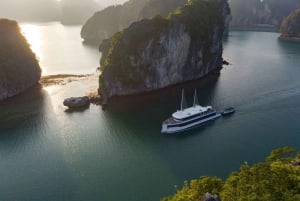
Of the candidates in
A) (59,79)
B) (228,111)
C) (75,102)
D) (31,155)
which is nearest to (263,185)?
(31,155)

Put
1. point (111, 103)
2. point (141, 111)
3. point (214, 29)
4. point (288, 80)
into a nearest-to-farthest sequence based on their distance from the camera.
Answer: point (141, 111), point (111, 103), point (288, 80), point (214, 29)

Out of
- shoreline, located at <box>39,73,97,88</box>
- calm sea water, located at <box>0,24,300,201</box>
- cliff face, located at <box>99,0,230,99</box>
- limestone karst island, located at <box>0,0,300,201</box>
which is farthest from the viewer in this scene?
shoreline, located at <box>39,73,97,88</box>

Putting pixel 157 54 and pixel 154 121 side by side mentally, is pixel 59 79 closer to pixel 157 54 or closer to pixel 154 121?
pixel 157 54

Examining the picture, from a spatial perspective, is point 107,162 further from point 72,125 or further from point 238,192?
point 238,192

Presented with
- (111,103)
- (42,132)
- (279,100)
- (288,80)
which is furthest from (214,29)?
(42,132)

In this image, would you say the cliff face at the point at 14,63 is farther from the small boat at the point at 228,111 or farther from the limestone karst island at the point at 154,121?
the small boat at the point at 228,111

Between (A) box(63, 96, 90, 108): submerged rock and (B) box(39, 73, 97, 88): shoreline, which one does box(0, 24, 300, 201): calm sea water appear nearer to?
(A) box(63, 96, 90, 108): submerged rock

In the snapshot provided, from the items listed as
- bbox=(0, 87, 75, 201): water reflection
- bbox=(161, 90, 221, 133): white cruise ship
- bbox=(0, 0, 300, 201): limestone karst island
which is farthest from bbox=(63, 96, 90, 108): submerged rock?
bbox=(161, 90, 221, 133): white cruise ship
